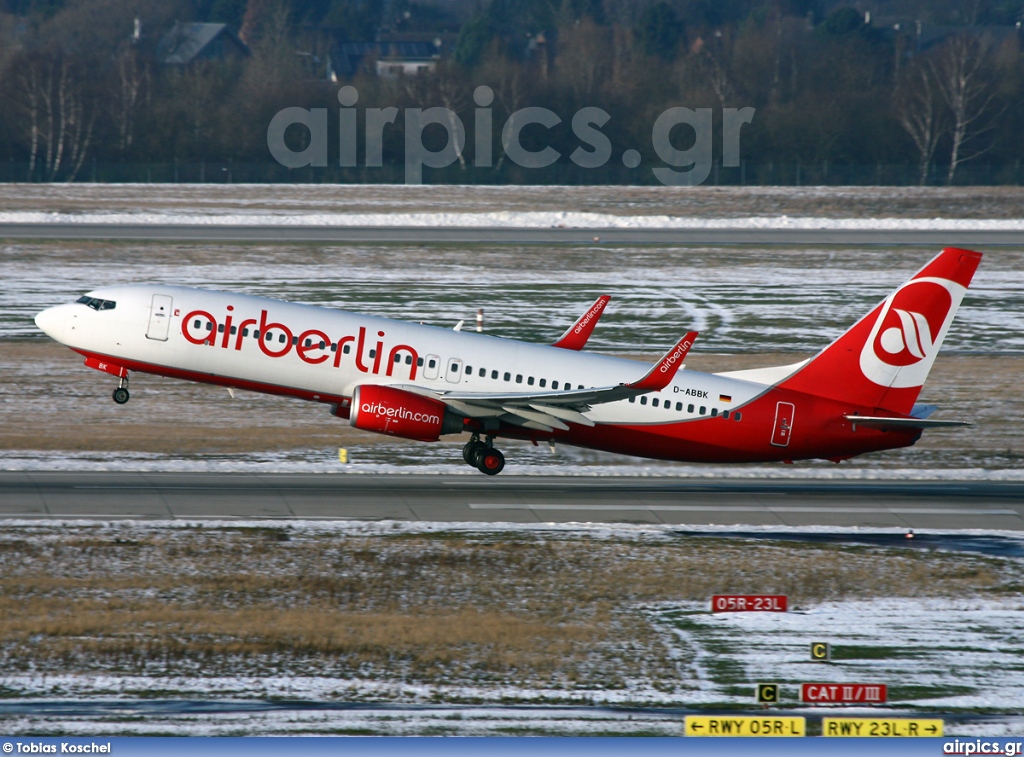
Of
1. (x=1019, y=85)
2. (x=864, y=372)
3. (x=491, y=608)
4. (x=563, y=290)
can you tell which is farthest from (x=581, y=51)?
(x=491, y=608)

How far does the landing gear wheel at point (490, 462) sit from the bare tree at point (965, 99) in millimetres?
98454

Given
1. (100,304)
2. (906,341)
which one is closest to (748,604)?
(906,341)

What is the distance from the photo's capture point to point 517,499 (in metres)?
33.2

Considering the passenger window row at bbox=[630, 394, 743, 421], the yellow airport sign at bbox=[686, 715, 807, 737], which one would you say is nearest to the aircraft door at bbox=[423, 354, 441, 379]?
the passenger window row at bbox=[630, 394, 743, 421]

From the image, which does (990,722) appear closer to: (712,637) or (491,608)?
(712,637)

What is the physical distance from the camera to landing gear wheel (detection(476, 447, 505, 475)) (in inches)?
1389

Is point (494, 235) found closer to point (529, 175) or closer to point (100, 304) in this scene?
point (529, 175)

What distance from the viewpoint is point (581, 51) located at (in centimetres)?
14838

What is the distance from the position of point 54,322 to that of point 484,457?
12299 millimetres

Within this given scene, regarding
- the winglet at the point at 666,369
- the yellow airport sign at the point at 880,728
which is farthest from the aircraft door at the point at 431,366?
the yellow airport sign at the point at 880,728

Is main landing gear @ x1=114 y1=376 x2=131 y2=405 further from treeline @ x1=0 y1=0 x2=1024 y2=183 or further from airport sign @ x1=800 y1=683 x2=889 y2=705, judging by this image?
treeline @ x1=0 y1=0 x2=1024 y2=183

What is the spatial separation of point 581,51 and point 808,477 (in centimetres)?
11819

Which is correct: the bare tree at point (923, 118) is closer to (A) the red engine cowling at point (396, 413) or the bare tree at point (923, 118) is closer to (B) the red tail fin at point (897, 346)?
(B) the red tail fin at point (897, 346)

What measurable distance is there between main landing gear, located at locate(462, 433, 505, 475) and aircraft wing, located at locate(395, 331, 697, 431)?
154 centimetres
